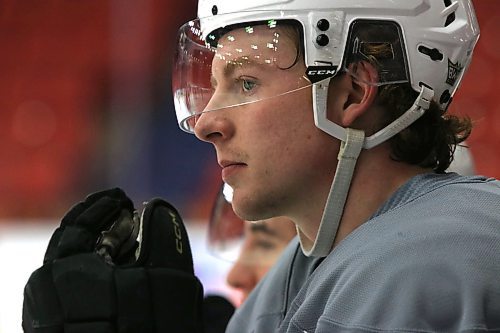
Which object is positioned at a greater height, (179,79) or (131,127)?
(179,79)

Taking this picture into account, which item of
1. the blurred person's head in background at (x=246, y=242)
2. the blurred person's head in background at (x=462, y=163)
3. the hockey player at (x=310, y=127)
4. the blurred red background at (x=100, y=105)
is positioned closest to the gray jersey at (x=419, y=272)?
the hockey player at (x=310, y=127)

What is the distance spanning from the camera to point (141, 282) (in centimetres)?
114

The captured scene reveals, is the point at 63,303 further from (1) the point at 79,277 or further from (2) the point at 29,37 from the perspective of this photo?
(2) the point at 29,37

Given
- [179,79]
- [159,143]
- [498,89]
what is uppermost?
[179,79]

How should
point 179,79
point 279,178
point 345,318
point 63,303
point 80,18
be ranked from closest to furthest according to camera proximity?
point 345,318
point 63,303
point 279,178
point 179,79
point 80,18

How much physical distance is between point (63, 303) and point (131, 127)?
2.20m

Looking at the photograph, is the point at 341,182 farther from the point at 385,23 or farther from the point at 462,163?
the point at 462,163

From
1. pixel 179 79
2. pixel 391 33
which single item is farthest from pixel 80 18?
pixel 391 33

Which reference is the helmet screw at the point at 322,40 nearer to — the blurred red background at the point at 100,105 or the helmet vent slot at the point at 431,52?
the helmet vent slot at the point at 431,52

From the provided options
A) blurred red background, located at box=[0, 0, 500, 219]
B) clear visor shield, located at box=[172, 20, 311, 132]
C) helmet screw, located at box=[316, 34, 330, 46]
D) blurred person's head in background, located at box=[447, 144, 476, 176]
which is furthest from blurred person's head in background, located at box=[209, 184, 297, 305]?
helmet screw, located at box=[316, 34, 330, 46]

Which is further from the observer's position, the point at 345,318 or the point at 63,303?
the point at 63,303

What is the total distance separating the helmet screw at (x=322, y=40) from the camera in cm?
120

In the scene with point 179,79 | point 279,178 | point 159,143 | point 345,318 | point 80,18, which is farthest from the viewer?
point 80,18

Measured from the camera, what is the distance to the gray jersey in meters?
0.92
